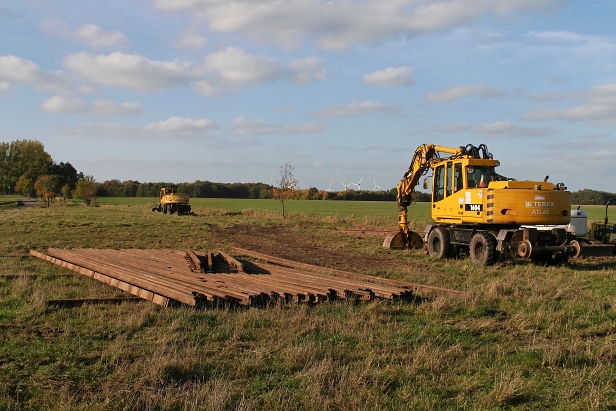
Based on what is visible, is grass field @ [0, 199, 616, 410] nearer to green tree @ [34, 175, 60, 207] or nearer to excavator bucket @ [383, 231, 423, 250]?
excavator bucket @ [383, 231, 423, 250]

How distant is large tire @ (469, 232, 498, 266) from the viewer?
14.7 m

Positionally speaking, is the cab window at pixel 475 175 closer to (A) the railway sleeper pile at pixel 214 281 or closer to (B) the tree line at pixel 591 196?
(A) the railway sleeper pile at pixel 214 281

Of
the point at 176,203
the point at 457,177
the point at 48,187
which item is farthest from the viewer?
the point at 48,187

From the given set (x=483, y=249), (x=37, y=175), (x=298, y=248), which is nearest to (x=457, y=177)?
(x=483, y=249)

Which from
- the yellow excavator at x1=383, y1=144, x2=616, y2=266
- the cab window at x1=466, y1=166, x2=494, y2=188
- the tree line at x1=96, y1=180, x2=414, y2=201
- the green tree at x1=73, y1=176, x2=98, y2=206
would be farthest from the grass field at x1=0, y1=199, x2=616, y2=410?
the tree line at x1=96, y1=180, x2=414, y2=201

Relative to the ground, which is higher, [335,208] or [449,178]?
[449,178]

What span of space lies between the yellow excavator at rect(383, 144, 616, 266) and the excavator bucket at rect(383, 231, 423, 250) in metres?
1.76

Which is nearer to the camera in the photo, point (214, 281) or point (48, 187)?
point (214, 281)

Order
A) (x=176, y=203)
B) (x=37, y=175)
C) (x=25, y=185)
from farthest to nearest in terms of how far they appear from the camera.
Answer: (x=25, y=185), (x=37, y=175), (x=176, y=203)

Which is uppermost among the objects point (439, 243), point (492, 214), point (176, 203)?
point (492, 214)

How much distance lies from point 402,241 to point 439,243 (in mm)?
2377

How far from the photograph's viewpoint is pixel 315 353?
239 inches

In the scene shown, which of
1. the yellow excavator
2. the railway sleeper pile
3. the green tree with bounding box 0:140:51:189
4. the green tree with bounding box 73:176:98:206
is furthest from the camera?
the green tree with bounding box 0:140:51:189

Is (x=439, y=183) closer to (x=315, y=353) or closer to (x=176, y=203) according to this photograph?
(x=315, y=353)
